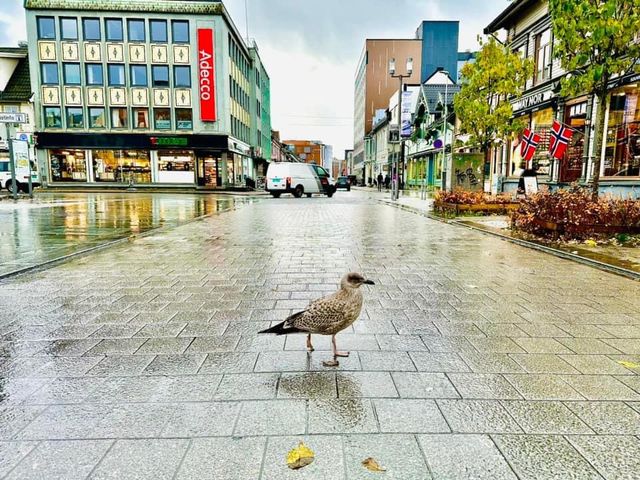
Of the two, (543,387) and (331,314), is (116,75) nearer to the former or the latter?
(331,314)

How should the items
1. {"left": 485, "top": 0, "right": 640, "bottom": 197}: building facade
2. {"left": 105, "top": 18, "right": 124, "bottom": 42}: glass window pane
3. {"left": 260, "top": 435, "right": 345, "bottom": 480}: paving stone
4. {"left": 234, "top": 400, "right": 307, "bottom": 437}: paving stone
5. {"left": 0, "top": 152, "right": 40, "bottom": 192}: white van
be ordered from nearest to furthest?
{"left": 260, "top": 435, "right": 345, "bottom": 480}: paving stone, {"left": 234, "top": 400, "right": 307, "bottom": 437}: paving stone, {"left": 485, "top": 0, "right": 640, "bottom": 197}: building facade, {"left": 0, "top": 152, "right": 40, "bottom": 192}: white van, {"left": 105, "top": 18, "right": 124, "bottom": 42}: glass window pane

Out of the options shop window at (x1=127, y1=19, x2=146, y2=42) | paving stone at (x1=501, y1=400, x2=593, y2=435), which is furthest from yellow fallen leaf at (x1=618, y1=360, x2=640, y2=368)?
shop window at (x1=127, y1=19, x2=146, y2=42)

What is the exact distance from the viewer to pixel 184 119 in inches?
1521

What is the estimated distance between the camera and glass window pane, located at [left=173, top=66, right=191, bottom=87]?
38.2 metres

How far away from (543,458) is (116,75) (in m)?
42.9

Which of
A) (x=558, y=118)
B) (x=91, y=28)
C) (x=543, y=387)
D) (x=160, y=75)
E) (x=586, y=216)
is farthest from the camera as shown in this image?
(x=160, y=75)

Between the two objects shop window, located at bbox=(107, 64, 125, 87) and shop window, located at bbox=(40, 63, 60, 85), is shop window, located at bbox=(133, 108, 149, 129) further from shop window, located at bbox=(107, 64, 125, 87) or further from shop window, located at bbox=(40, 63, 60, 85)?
shop window, located at bbox=(40, 63, 60, 85)

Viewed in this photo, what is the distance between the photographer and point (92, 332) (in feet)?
13.9

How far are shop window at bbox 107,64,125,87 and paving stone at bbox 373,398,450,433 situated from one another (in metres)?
41.7

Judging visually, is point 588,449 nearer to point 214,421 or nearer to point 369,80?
point 214,421

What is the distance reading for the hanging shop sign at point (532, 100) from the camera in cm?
2034

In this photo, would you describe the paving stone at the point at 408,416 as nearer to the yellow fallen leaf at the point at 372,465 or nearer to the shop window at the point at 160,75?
the yellow fallen leaf at the point at 372,465

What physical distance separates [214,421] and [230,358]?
0.97 m

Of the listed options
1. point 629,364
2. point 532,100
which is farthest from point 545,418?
point 532,100
